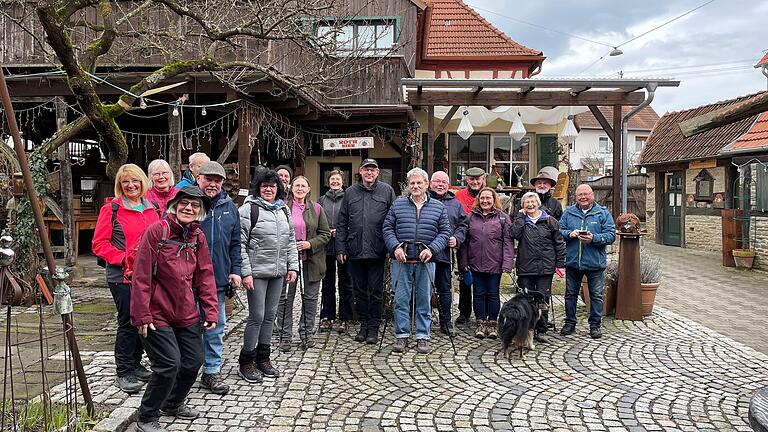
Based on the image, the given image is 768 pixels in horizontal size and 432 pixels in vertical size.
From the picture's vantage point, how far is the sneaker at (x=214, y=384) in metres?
4.23

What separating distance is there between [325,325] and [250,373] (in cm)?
173

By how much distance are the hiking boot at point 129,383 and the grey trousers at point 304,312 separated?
1504mm

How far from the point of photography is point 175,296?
356cm

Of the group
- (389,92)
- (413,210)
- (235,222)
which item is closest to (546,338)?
(413,210)

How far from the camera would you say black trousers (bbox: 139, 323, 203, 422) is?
11.4ft

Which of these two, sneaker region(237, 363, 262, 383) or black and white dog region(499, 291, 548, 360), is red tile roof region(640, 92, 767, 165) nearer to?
black and white dog region(499, 291, 548, 360)

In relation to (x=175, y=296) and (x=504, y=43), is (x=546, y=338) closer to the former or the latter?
(x=175, y=296)

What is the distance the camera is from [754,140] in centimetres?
1322

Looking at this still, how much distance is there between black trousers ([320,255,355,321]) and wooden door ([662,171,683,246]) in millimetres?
14709

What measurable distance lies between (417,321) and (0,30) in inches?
Result: 378

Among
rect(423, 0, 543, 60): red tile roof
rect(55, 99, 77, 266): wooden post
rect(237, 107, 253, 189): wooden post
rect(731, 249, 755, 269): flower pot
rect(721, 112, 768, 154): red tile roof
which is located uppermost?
rect(423, 0, 543, 60): red tile roof

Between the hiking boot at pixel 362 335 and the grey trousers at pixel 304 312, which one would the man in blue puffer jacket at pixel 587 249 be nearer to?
the hiking boot at pixel 362 335

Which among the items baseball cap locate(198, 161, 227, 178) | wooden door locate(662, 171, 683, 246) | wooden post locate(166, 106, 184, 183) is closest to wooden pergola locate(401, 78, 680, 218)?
wooden post locate(166, 106, 184, 183)

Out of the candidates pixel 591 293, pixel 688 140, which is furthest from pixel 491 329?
pixel 688 140
